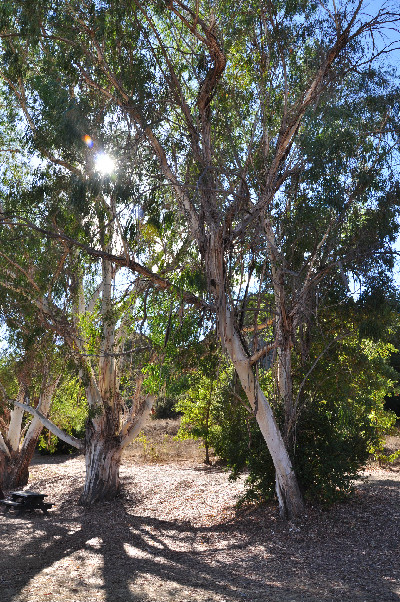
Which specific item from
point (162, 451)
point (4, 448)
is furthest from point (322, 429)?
point (162, 451)

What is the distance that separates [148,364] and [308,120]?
553 cm

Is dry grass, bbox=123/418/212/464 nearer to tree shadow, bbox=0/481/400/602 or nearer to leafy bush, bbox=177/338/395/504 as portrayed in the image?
leafy bush, bbox=177/338/395/504

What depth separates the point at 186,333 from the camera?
10.6 metres

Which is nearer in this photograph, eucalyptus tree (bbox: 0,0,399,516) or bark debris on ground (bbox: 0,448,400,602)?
bark debris on ground (bbox: 0,448,400,602)

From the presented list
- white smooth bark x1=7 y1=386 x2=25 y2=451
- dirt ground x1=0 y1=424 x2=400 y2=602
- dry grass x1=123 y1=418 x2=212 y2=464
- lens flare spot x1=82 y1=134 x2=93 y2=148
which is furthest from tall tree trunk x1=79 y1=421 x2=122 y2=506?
lens flare spot x1=82 y1=134 x2=93 y2=148

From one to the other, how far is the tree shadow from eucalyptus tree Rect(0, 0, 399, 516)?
3.27 feet

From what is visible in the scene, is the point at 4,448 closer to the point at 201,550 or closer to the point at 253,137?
the point at 201,550

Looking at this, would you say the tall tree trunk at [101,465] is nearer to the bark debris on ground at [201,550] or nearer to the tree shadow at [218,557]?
the bark debris on ground at [201,550]

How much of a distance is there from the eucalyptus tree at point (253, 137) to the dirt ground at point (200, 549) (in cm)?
119

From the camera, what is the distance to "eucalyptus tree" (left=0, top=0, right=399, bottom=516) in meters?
9.77

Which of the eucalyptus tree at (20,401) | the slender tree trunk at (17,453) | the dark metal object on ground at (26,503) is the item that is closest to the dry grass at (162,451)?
the slender tree trunk at (17,453)

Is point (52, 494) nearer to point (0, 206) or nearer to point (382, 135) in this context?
point (0, 206)

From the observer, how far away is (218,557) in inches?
342

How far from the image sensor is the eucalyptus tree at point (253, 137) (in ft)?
32.1
